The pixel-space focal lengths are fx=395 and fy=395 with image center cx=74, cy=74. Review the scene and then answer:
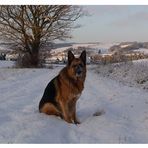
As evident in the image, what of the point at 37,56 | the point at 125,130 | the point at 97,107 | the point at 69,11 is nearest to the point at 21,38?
the point at 37,56

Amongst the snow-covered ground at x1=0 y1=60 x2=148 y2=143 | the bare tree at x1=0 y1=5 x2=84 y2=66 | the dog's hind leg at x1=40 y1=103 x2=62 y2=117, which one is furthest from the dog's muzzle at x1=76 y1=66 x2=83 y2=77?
the bare tree at x1=0 y1=5 x2=84 y2=66

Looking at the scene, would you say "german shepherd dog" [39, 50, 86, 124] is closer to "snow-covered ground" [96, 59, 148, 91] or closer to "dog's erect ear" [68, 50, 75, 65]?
"dog's erect ear" [68, 50, 75, 65]

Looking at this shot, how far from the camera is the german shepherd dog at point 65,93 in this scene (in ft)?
28.1

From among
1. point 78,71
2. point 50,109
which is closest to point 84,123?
point 50,109

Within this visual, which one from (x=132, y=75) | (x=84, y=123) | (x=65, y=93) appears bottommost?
(x=132, y=75)

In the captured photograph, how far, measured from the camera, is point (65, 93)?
28.3 ft

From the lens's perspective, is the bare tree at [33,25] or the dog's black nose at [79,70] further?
the bare tree at [33,25]

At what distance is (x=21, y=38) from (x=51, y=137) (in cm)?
2912

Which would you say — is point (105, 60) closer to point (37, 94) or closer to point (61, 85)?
point (37, 94)

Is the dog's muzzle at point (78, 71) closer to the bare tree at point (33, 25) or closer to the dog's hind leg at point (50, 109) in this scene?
the dog's hind leg at point (50, 109)

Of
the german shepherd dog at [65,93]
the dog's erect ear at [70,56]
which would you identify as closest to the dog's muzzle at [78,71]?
the german shepherd dog at [65,93]

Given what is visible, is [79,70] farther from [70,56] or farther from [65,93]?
[65,93]

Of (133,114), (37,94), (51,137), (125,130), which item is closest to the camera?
(51,137)

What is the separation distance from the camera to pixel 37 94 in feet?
43.2
